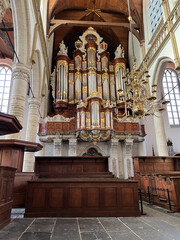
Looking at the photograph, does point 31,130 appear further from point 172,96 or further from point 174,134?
point 172,96

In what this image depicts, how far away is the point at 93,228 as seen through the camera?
361 centimetres

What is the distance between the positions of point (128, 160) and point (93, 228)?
9.53 meters

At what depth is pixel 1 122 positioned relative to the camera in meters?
3.59

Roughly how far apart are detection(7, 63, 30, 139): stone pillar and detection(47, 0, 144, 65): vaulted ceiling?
347 inches

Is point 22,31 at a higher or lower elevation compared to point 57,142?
higher

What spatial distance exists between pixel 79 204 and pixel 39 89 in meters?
7.89

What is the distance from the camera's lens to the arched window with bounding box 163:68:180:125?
17.4 meters

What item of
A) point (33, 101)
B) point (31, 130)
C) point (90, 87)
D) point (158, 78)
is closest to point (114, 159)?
point (90, 87)

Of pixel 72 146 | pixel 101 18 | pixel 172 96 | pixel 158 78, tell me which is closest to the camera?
pixel 158 78

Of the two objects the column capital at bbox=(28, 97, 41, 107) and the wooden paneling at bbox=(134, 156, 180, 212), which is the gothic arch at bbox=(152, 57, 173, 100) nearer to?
the wooden paneling at bbox=(134, 156, 180, 212)

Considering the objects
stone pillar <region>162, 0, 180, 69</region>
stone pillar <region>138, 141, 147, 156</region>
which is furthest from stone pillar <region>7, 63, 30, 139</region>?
stone pillar <region>138, 141, 147, 156</region>

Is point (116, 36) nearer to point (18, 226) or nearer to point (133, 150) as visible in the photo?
point (133, 150)

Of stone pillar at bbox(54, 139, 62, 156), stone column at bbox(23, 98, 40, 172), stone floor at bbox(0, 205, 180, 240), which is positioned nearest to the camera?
stone floor at bbox(0, 205, 180, 240)

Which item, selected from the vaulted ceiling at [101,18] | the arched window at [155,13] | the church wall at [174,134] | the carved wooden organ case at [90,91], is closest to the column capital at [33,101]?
the carved wooden organ case at [90,91]
